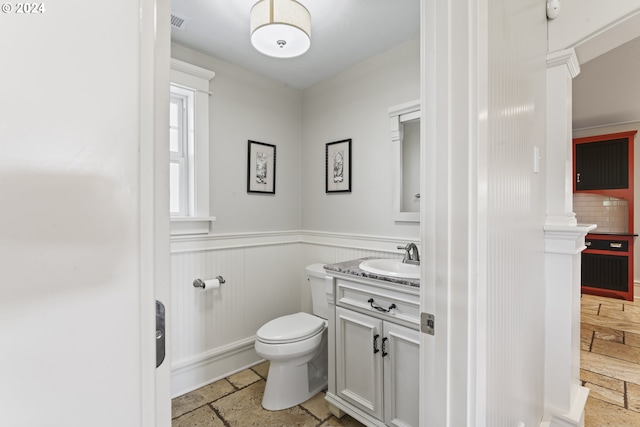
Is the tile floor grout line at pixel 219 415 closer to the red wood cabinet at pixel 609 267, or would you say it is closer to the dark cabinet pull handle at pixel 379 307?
the dark cabinet pull handle at pixel 379 307

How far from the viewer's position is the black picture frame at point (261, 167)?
2533 millimetres

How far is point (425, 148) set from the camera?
870mm

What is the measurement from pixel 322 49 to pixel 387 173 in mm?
1029

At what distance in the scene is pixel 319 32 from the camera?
2.03 metres

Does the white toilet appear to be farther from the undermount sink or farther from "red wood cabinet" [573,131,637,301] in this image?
"red wood cabinet" [573,131,637,301]

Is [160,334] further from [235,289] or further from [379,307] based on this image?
[235,289]

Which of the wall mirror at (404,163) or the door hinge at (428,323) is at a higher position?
the wall mirror at (404,163)

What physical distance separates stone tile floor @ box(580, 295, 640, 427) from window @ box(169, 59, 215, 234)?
9.30ft

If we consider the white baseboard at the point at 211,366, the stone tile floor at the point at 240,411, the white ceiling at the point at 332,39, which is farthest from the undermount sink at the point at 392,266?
the white ceiling at the point at 332,39

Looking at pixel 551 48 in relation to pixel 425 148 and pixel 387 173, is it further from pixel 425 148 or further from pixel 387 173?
pixel 425 148

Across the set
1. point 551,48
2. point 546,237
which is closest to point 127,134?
point 546,237

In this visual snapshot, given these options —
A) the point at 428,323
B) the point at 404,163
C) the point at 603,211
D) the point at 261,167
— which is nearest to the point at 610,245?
the point at 603,211

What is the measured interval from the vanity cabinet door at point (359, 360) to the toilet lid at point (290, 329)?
26 cm

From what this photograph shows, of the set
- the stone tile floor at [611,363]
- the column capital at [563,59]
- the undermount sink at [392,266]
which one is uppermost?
the column capital at [563,59]
